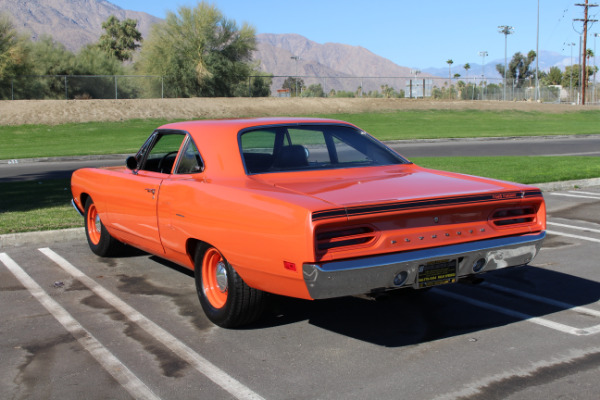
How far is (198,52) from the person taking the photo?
4912cm

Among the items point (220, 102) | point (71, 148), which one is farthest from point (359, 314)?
point (220, 102)

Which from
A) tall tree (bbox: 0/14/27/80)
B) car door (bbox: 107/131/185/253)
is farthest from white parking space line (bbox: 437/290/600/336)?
tall tree (bbox: 0/14/27/80)

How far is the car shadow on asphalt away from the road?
12333mm

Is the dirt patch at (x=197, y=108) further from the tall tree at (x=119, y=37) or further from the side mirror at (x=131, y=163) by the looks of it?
the tall tree at (x=119, y=37)

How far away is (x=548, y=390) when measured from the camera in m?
3.88

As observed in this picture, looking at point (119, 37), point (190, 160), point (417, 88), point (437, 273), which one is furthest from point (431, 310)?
point (119, 37)

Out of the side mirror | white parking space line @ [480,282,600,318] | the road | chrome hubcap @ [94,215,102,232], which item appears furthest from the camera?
the road

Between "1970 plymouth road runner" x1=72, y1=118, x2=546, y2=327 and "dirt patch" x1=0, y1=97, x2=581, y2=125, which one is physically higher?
"dirt patch" x1=0, y1=97, x2=581, y2=125

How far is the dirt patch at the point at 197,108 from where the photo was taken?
36.3 metres

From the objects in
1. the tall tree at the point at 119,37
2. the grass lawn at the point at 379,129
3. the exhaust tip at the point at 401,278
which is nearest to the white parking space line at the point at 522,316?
the exhaust tip at the point at 401,278

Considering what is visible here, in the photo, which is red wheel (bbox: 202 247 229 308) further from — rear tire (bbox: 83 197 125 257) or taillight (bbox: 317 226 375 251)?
rear tire (bbox: 83 197 125 257)

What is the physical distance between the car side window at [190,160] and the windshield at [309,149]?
0.40m

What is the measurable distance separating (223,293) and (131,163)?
1957mm

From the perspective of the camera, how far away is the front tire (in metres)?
4.83
